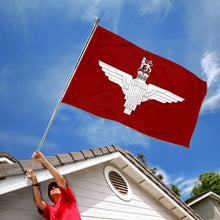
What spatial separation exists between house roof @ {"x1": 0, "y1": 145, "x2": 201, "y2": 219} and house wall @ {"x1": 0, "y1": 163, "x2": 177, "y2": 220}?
0.27 m

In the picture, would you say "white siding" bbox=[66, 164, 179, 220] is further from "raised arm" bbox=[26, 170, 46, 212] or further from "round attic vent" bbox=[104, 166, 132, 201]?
"raised arm" bbox=[26, 170, 46, 212]

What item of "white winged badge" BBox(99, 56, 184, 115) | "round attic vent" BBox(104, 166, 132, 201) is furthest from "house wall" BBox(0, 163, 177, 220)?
"white winged badge" BBox(99, 56, 184, 115)

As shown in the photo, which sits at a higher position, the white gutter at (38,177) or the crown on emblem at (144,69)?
the crown on emblem at (144,69)

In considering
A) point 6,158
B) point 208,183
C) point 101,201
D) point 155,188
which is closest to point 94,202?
point 101,201

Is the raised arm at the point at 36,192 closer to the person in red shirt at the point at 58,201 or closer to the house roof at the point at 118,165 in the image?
the person in red shirt at the point at 58,201

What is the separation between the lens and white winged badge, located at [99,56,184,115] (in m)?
4.37

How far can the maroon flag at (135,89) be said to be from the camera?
162 inches

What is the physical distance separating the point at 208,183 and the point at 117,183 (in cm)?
3277

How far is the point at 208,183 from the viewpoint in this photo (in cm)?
3262

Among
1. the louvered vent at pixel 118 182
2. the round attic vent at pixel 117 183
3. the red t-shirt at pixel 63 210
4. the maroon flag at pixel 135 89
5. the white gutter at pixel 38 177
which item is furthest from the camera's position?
the louvered vent at pixel 118 182

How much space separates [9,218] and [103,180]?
7.80 ft

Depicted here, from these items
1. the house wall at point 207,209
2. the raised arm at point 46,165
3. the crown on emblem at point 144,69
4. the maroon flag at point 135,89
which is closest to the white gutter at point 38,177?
the raised arm at point 46,165

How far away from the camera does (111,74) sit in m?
4.38

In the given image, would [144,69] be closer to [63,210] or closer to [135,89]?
[135,89]
